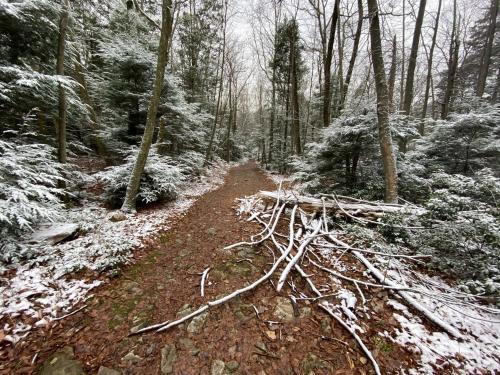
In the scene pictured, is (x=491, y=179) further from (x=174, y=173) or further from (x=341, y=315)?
(x=174, y=173)

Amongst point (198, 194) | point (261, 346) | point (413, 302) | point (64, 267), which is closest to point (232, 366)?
point (261, 346)

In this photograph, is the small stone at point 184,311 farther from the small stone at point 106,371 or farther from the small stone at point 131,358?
the small stone at point 106,371

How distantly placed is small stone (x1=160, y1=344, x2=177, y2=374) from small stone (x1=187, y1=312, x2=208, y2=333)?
27 centimetres

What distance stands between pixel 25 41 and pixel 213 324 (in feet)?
25.8

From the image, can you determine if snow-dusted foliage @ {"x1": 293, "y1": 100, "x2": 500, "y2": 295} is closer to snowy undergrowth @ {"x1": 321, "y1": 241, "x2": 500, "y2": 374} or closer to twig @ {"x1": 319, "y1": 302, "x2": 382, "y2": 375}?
snowy undergrowth @ {"x1": 321, "y1": 241, "x2": 500, "y2": 374}

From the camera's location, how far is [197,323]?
8.67 feet

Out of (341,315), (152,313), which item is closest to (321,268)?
(341,315)

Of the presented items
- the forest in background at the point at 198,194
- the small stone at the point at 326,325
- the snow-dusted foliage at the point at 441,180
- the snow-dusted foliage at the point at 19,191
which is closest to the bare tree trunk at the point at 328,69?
the forest in background at the point at 198,194

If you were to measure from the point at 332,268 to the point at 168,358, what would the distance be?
2809 mm

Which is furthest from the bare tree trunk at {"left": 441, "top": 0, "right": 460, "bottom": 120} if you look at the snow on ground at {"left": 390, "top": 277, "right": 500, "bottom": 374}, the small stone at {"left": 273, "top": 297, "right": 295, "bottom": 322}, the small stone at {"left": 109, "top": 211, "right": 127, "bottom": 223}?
the small stone at {"left": 109, "top": 211, "right": 127, "bottom": 223}

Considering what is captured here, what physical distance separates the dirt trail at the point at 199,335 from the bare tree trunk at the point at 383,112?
400cm

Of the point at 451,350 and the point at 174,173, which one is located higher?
the point at 174,173

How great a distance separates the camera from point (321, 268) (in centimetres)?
369

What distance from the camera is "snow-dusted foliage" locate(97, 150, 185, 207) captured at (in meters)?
6.39
